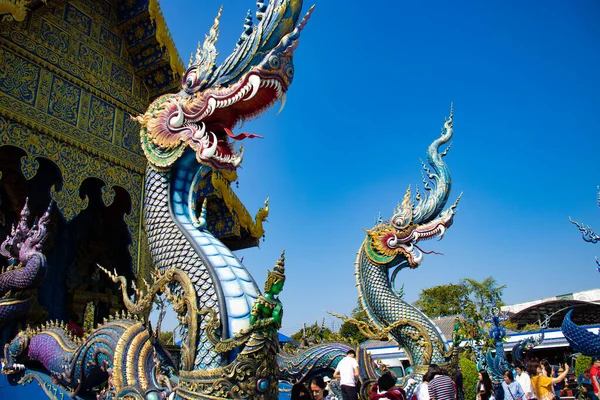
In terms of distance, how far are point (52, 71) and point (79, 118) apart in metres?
0.77

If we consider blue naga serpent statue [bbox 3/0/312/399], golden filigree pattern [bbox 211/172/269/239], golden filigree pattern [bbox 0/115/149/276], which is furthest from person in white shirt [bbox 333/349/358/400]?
golden filigree pattern [bbox 211/172/269/239]

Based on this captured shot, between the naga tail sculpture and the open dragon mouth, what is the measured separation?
4552 mm

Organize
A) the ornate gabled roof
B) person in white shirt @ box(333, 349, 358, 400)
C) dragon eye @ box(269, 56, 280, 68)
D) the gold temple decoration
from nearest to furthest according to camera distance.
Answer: dragon eye @ box(269, 56, 280, 68), person in white shirt @ box(333, 349, 358, 400), the gold temple decoration, the ornate gabled roof

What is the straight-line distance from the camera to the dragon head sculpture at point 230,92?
10.9 ft

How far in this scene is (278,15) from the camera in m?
3.41

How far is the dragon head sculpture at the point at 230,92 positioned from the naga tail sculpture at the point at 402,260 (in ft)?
15.2

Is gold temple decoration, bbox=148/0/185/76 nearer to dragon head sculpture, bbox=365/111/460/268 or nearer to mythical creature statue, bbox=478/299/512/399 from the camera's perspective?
dragon head sculpture, bbox=365/111/460/268

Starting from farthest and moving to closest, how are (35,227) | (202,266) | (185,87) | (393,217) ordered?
(393,217), (35,227), (185,87), (202,266)

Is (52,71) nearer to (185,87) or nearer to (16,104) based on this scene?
(16,104)

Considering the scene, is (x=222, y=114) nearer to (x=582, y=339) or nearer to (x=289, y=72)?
(x=289, y=72)

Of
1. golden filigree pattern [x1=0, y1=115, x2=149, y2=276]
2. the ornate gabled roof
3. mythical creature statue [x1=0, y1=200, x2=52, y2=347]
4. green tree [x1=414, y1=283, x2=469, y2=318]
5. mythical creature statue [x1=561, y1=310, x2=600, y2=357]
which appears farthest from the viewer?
green tree [x1=414, y1=283, x2=469, y2=318]

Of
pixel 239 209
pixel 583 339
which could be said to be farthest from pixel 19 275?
pixel 583 339

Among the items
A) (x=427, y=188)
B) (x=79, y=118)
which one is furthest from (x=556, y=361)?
(x=79, y=118)

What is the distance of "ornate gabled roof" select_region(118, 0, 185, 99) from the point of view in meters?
8.41
